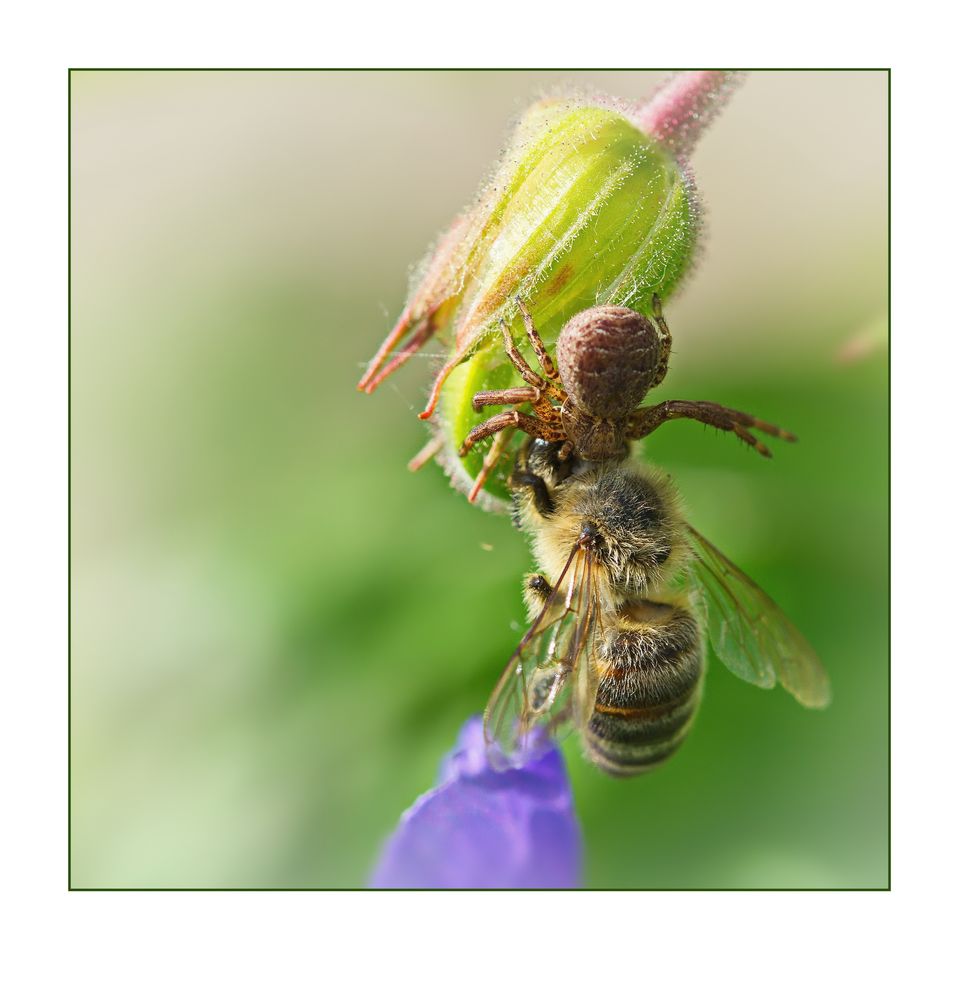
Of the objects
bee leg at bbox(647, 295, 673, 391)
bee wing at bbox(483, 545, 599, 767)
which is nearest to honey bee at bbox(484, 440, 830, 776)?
bee wing at bbox(483, 545, 599, 767)

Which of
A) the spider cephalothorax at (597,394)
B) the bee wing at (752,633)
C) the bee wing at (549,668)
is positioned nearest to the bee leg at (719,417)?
the spider cephalothorax at (597,394)

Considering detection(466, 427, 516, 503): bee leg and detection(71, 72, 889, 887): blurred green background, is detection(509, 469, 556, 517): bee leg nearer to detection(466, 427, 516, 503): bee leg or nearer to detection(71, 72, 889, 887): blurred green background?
detection(466, 427, 516, 503): bee leg

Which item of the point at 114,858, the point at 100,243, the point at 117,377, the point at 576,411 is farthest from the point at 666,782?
the point at 100,243

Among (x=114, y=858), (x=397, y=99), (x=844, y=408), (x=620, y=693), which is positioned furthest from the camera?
(x=397, y=99)

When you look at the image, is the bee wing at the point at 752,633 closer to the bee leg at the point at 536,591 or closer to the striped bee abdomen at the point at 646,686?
the striped bee abdomen at the point at 646,686

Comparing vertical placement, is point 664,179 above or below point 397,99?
below

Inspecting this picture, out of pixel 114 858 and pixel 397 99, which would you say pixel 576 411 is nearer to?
pixel 114 858
